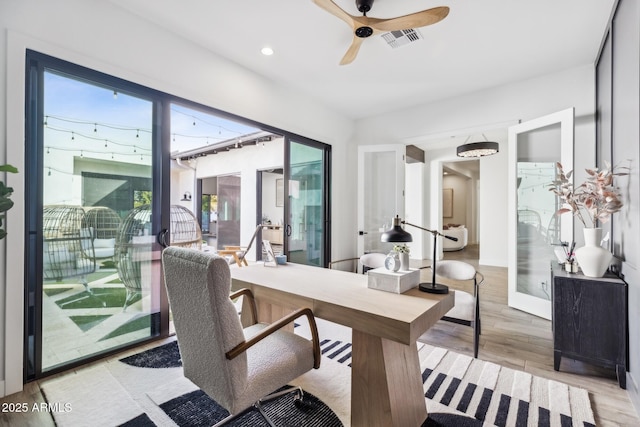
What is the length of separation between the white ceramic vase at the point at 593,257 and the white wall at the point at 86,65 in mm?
3313

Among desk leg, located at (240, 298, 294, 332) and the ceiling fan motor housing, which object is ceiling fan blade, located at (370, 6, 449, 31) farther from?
desk leg, located at (240, 298, 294, 332)

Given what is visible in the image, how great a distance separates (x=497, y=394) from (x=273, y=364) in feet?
5.02

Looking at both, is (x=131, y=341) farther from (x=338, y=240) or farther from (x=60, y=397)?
(x=338, y=240)

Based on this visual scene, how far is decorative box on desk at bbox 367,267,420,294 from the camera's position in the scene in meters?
1.66

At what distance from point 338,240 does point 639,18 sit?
3.84 m

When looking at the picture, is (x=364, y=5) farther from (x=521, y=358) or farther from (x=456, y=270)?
(x=521, y=358)

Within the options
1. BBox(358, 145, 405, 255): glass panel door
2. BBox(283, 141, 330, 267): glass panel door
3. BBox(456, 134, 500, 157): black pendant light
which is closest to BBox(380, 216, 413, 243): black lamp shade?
BBox(283, 141, 330, 267): glass panel door

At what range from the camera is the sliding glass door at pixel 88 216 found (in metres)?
2.02

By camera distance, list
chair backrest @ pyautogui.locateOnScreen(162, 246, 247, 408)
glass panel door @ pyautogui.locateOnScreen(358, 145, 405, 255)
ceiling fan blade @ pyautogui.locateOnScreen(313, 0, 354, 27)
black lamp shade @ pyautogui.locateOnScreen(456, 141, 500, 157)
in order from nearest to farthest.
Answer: chair backrest @ pyautogui.locateOnScreen(162, 246, 247, 408)
ceiling fan blade @ pyautogui.locateOnScreen(313, 0, 354, 27)
black lamp shade @ pyautogui.locateOnScreen(456, 141, 500, 157)
glass panel door @ pyautogui.locateOnScreen(358, 145, 405, 255)

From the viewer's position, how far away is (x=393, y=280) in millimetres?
1676

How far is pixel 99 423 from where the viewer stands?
1.60m

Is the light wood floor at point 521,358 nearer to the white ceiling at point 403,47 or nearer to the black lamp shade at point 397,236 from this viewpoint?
the black lamp shade at point 397,236

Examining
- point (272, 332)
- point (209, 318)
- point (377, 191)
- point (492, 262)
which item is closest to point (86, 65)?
point (209, 318)

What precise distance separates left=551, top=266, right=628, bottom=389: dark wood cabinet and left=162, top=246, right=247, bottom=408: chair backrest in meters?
2.36
